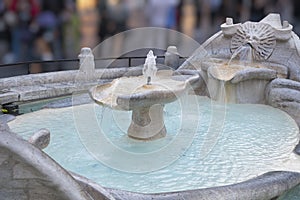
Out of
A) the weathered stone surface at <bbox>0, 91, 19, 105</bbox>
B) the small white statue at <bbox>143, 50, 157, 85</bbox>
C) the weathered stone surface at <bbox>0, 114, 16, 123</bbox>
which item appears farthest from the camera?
the weathered stone surface at <bbox>0, 91, 19, 105</bbox>

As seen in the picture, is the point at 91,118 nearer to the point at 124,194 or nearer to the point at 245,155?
the point at 245,155

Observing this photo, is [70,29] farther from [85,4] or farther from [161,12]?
[161,12]

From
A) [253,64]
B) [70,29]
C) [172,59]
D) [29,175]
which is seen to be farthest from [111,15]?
[172,59]

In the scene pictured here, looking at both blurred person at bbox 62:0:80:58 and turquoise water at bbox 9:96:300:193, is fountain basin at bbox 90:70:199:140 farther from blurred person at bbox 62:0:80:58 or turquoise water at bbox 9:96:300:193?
blurred person at bbox 62:0:80:58

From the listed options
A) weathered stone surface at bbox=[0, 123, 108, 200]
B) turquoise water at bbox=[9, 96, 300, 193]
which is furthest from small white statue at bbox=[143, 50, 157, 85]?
weathered stone surface at bbox=[0, 123, 108, 200]

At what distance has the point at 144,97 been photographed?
5.14 m

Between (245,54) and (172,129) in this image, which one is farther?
(245,54)

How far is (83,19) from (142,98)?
9.79ft

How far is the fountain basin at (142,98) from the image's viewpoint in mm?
5180

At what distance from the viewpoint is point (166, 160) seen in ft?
17.4

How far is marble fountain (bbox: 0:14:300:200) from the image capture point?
2.73 meters

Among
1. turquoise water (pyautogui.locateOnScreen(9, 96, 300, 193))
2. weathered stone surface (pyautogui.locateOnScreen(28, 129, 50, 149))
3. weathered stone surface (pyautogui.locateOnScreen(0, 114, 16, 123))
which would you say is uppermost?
weathered stone surface (pyautogui.locateOnScreen(28, 129, 50, 149))

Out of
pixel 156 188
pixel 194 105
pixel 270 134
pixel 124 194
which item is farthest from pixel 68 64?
pixel 124 194

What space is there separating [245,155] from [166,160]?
101cm
